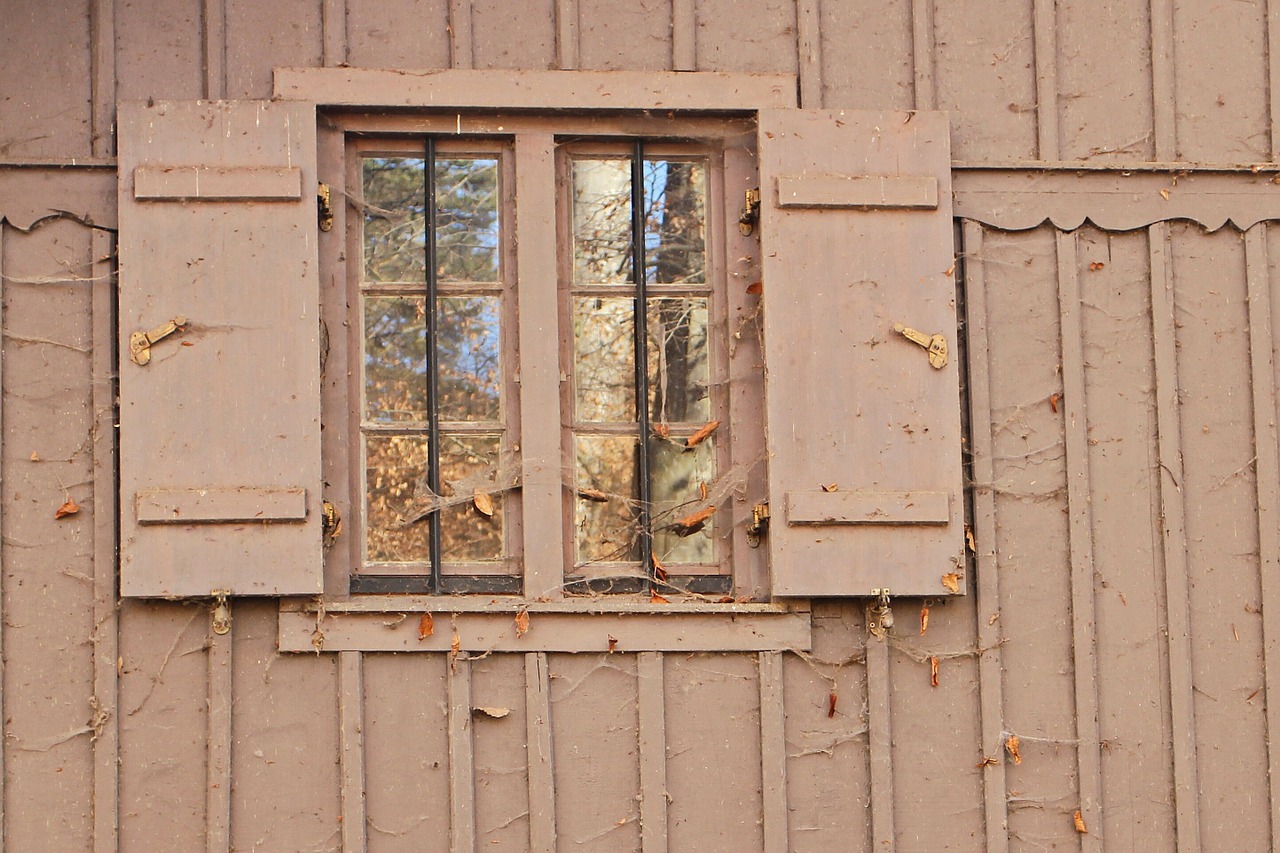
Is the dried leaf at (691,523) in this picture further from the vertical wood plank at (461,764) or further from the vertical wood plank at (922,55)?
the vertical wood plank at (922,55)

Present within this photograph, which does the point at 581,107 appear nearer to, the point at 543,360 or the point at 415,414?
the point at 543,360

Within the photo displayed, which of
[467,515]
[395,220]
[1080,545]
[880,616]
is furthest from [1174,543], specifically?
[395,220]

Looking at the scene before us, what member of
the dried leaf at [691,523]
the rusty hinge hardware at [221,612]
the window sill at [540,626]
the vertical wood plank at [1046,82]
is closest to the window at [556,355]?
the dried leaf at [691,523]

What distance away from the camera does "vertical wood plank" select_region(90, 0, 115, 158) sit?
4.07 metres

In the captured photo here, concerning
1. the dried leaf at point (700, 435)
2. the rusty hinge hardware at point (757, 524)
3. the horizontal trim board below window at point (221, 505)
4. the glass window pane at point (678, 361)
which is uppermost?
the glass window pane at point (678, 361)

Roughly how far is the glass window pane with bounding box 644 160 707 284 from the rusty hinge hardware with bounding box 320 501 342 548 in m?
1.11

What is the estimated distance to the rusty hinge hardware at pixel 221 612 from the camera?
386cm

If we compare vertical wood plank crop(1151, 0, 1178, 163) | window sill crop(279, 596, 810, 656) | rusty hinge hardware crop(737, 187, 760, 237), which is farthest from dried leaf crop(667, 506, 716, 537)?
vertical wood plank crop(1151, 0, 1178, 163)

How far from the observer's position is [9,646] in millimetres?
3914

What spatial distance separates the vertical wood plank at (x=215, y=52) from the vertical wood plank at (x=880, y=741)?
2.33 metres

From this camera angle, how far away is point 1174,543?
412cm

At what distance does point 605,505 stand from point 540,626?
1.32ft

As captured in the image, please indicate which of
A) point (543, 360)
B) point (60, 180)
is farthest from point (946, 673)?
point (60, 180)

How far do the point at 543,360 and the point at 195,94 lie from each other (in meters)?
1.23
